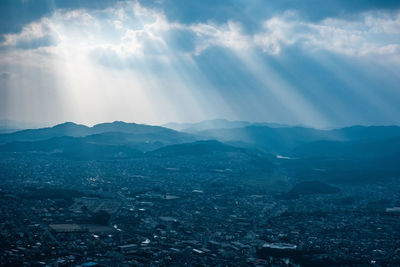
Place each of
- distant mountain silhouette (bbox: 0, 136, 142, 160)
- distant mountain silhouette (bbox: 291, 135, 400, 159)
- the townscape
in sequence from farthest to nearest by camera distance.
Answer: distant mountain silhouette (bbox: 291, 135, 400, 159) < distant mountain silhouette (bbox: 0, 136, 142, 160) < the townscape

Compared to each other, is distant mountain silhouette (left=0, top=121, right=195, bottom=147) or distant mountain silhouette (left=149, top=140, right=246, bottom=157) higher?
distant mountain silhouette (left=0, top=121, right=195, bottom=147)

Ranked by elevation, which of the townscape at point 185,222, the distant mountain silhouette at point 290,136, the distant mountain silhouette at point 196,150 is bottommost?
the townscape at point 185,222

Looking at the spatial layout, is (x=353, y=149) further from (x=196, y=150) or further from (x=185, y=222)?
(x=185, y=222)

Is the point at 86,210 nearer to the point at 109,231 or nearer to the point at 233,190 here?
the point at 109,231

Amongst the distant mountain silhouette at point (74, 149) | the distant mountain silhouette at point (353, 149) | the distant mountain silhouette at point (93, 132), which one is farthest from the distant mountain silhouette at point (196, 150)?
the distant mountain silhouette at point (93, 132)

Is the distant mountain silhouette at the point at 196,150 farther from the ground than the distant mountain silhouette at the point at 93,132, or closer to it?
closer to it

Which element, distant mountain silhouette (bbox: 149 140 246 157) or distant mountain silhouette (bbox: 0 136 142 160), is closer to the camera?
distant mountain silhouette (bbox: 0 136 142 160)

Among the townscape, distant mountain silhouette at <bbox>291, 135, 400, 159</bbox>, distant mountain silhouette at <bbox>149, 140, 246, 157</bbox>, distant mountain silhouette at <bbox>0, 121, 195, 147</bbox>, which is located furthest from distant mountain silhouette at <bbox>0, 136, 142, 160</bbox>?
distant mountain silhouette at <bbox>291, 135, 400, 159</bbox>

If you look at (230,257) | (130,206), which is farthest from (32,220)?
(230,257)

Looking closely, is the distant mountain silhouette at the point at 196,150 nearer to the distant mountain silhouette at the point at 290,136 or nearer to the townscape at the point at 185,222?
the townscape at the point at 185,222

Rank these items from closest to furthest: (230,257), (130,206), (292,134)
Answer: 1. (230,257)
2. (130,206)
3. (292,134)

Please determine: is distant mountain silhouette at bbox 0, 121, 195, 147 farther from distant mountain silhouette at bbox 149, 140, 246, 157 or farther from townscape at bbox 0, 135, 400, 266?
townscape at bbox 0, 135, 400, 266
